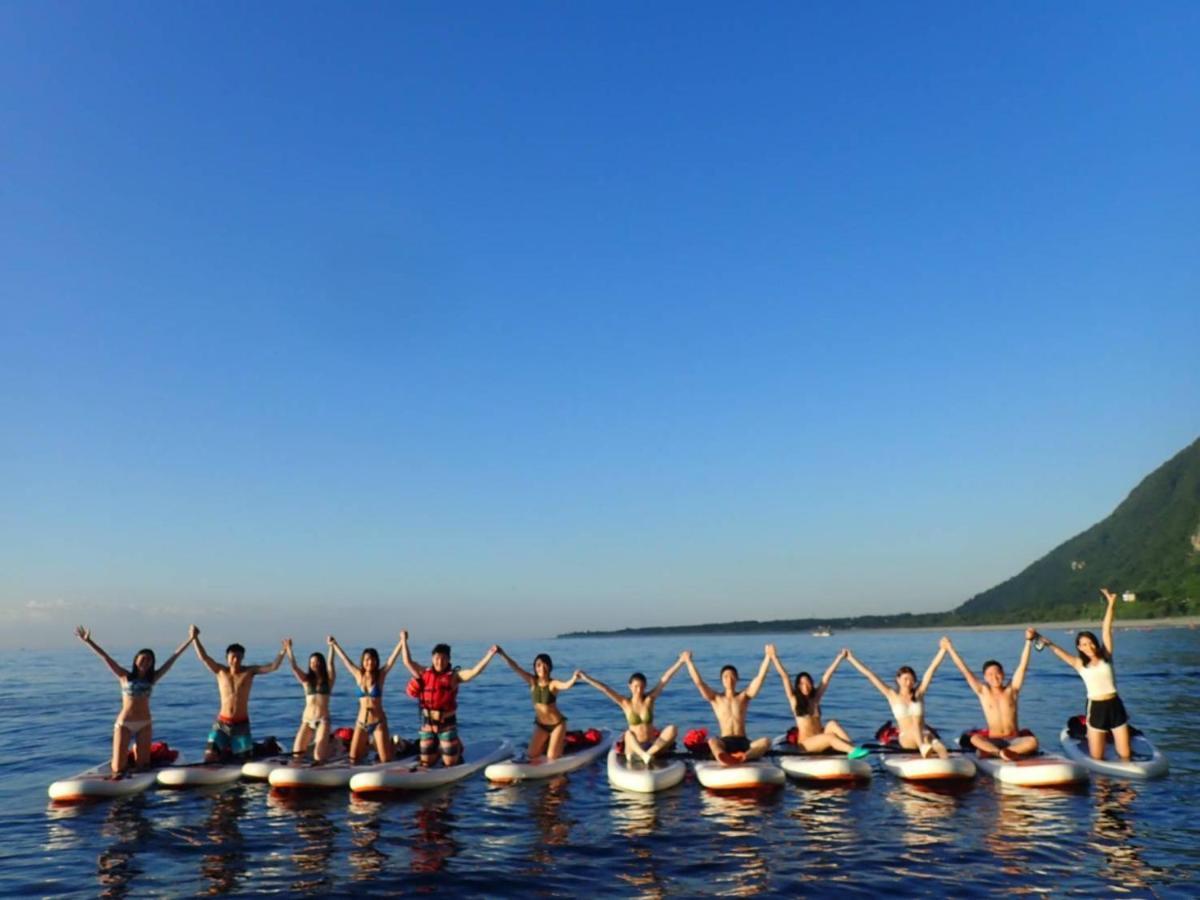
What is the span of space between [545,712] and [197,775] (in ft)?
24.5

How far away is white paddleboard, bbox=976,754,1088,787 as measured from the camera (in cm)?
1562

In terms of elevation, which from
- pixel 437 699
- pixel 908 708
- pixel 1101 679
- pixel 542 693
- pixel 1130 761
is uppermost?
pixel 437 699

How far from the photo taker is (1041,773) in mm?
15680

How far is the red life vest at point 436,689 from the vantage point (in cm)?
1747

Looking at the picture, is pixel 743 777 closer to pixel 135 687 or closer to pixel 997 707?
pixel 997 707

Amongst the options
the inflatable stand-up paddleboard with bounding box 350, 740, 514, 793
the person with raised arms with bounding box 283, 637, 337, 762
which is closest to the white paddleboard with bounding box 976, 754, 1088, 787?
the inflatable stand-up paddleboard with bounding box 350, 740, 514, 793

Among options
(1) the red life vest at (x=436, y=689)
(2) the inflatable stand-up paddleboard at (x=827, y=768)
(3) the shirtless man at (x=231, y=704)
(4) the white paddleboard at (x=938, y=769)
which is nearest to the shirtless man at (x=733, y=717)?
(2) the inflatable stand-up paddleboard at (x=827, y=768)

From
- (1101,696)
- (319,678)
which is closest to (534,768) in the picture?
(319,678)

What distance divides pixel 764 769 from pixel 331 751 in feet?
30.8

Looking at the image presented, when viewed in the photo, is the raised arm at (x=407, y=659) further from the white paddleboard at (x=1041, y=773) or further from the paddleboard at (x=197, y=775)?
the white paddleboard at (x=1041, y=773)

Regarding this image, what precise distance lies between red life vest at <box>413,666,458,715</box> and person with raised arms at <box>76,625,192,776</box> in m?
5.65

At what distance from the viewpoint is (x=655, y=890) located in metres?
10.8

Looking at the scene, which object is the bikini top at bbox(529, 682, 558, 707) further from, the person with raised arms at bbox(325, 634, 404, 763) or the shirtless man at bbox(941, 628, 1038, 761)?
the shirtless man at bbox(941, 628, 1038, 761)

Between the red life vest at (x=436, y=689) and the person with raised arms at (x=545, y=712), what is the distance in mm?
1360
